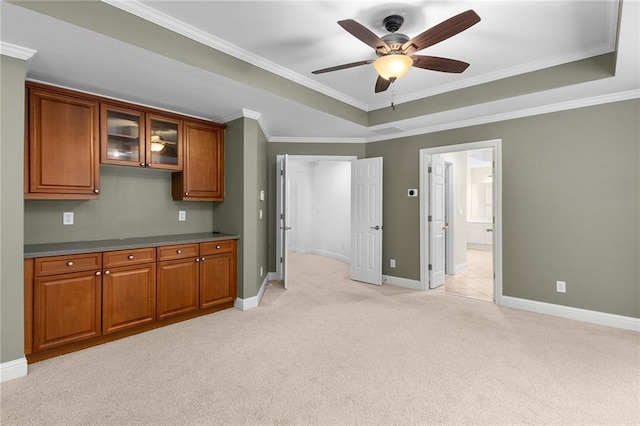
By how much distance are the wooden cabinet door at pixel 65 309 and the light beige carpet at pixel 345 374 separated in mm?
179

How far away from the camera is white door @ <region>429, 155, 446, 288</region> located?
4.85m

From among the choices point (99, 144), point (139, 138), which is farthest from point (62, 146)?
point (139, 138)

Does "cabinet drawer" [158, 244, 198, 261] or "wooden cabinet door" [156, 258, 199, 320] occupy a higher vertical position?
"cabinet drawer" [158, 244, 198, 261]

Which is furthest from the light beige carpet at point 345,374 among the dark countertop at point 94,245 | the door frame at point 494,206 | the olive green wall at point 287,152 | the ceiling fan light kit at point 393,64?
the ceiling fan light kit at point 393,64

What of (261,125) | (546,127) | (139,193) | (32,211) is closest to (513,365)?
(546,127)

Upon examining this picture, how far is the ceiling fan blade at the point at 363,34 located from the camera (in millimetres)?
1935

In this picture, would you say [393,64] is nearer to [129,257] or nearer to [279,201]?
[129,257]

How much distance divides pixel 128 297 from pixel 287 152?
319 centimetres

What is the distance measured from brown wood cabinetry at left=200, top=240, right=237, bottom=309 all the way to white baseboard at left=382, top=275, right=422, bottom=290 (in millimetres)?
2500

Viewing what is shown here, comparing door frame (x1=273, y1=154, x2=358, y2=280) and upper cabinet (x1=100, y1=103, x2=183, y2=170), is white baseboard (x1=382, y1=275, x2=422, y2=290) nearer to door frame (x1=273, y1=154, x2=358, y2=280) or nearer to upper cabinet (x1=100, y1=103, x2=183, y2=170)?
door frame (x1=273, y1=154, x2=358, y2=280)

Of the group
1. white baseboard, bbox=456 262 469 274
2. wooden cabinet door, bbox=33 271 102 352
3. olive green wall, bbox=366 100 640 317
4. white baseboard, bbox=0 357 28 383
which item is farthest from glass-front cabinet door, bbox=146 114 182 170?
white baseboard, bbox=456 262 469 274

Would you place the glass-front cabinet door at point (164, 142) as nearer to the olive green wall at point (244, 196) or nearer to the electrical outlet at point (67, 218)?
the olive green wall at point (244, 196)

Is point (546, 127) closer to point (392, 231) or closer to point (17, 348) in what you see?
point (392, 231)

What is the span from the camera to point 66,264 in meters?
2.67
